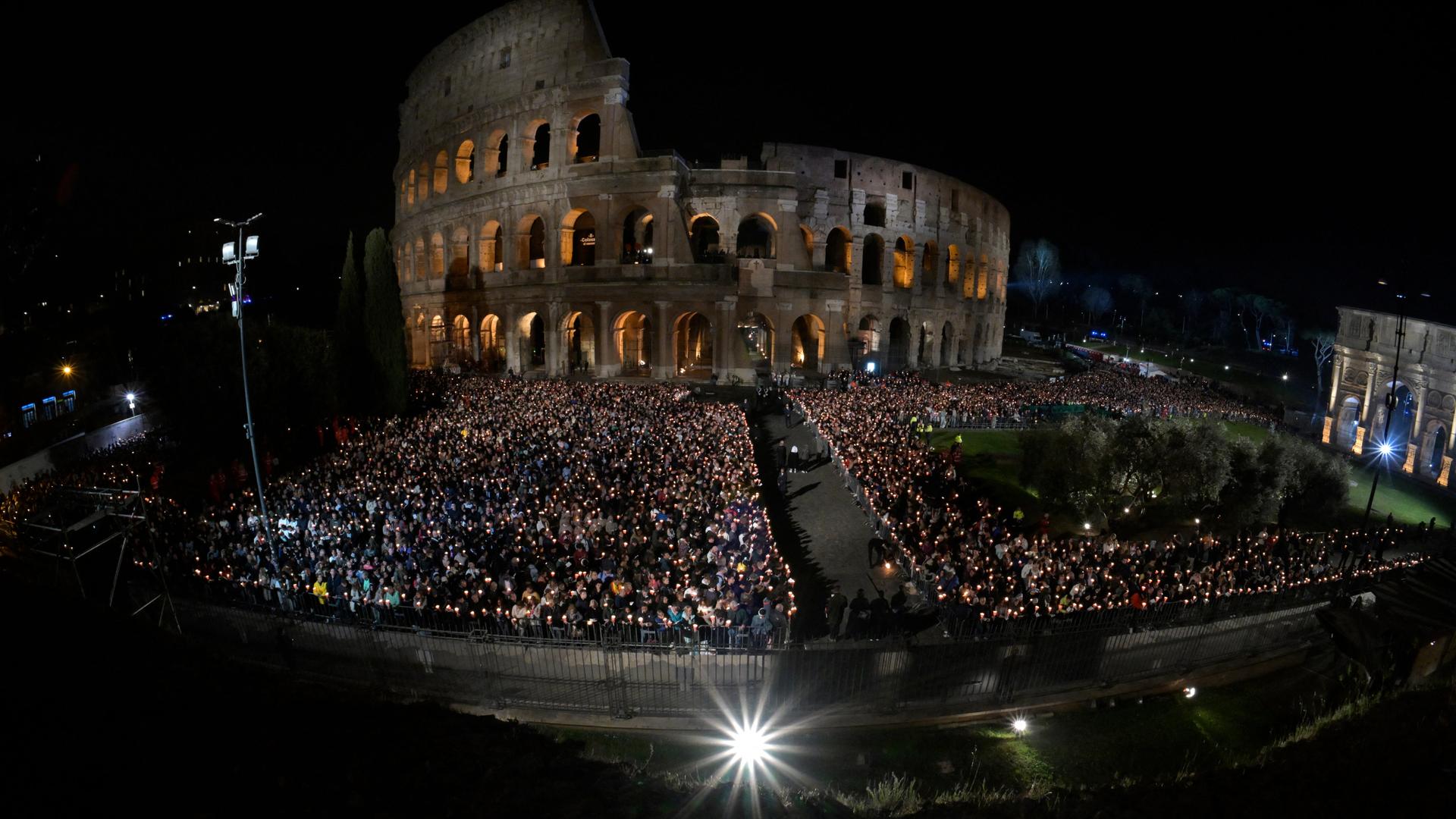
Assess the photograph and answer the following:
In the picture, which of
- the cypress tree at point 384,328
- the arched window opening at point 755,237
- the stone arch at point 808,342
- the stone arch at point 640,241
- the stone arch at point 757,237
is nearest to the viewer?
the cypress tree at point 384,328

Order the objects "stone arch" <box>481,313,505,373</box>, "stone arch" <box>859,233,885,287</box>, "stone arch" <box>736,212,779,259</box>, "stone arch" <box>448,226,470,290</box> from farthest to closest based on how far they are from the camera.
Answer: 1. "stone arch" <box>859,233,885,287</box>
2. "stone arch" <box>448,226,470,290</box>
3. "stone arch" <box>481,313,505,373</box>
4. "stone arch" <box>736,212,779,259</box>

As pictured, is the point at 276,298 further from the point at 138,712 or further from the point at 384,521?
the point at 138,712

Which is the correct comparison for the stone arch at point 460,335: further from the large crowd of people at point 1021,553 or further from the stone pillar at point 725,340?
the large crowd of people at point 1021,553

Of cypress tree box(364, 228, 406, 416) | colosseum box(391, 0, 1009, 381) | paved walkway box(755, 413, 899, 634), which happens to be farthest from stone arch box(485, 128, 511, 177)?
paved walkway box(755, 413, 899, 634)

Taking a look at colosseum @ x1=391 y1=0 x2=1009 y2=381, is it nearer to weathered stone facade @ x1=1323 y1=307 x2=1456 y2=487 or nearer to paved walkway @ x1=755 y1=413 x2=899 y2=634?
paved walkway @ x1=755 y1=413 x2=899 y2=634

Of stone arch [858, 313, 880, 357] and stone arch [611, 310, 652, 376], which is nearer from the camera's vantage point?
stone arch [611, 310, 652, 376]

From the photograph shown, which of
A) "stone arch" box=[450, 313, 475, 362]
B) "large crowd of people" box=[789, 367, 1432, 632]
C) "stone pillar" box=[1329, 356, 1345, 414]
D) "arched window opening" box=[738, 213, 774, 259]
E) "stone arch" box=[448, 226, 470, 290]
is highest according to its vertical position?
"arched window opening" box=[738, 213, 774, 259]

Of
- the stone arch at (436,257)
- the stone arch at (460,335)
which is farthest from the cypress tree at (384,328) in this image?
the stone arch at (436,257)
